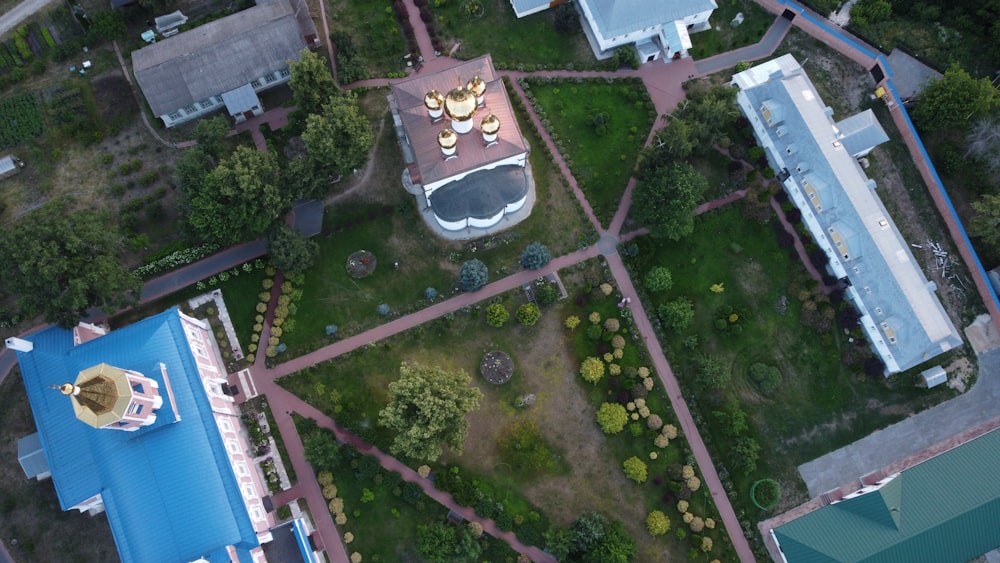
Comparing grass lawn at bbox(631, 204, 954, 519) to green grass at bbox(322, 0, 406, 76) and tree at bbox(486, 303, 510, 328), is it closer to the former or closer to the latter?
tree at bbox(486, 303, 510, 328)

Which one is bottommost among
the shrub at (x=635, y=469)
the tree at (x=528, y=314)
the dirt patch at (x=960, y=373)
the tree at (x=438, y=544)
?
the dirt patch at (x=960, y=373)

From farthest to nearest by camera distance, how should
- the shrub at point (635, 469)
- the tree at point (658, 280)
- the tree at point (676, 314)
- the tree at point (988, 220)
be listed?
1. the tree at point (658, 280)
2. the tree at point (676, 314)
3. the tree at point (988, 220)
4. the shrub at point (635, 469)

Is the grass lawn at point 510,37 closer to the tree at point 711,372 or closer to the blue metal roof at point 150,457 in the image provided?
the tree at point 711,372

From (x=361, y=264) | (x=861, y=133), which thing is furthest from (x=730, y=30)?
(x=361, y=264)

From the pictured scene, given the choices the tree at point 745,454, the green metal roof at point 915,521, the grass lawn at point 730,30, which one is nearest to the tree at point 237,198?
the grass lawn at point 730,30

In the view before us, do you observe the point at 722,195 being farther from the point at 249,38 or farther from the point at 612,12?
the point at 249,38

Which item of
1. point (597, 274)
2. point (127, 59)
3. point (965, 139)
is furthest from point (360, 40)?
point (965, 139)

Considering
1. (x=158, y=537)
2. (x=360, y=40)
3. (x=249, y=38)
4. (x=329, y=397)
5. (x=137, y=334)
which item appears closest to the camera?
(x=158, y=537)
